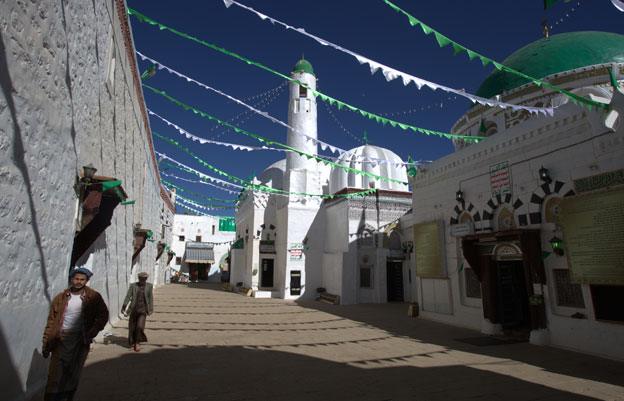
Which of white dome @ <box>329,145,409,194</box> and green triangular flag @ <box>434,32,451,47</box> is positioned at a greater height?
white dome @ <box>329,145,409,194</box>

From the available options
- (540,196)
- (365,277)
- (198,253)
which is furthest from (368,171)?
(198,253)

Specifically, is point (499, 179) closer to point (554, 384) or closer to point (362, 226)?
point (554, 384)

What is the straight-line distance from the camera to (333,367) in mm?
5754

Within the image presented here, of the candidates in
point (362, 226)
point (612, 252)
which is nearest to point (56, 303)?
point (612, 252)

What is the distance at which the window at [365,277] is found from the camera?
16.5 meters

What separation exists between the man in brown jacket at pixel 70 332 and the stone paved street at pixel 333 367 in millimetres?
878

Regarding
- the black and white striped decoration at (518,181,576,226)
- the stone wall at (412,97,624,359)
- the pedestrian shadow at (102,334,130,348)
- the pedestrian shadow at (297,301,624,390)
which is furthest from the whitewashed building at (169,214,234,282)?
the black and white striped decoration at (518,181,576,226)

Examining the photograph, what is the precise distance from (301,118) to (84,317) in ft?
59.7

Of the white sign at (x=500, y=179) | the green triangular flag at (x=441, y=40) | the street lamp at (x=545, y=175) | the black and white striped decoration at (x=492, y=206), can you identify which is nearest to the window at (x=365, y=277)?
the black and white striped decoration at (x=492, y=206)

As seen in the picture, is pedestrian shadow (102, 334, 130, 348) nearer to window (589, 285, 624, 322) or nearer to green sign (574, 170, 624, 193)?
window (589, 285, 624, 322)

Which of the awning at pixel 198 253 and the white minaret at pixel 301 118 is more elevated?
the white minaret at pixel 301 118

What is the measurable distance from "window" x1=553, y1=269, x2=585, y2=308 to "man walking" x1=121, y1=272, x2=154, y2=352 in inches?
303

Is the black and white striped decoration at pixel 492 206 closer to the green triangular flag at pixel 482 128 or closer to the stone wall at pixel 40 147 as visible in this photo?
the green triangular flag at pixel 482 128

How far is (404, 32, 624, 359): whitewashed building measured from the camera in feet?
20.9
